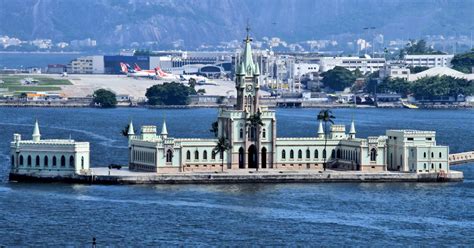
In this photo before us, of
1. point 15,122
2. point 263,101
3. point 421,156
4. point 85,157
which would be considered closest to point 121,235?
point 85,157

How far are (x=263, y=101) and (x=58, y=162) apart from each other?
3691 inches

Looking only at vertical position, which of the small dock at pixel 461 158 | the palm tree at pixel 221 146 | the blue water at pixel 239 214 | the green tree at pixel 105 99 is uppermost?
the green tree at pixel 105 99

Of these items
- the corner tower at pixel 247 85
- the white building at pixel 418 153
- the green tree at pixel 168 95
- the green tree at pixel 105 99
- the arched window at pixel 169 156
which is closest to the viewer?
the arched window at pixel 169 156

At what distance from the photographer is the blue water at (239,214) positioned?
235 ft

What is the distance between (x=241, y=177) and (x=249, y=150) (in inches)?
153

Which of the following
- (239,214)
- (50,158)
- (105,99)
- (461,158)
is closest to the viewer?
(239,214)

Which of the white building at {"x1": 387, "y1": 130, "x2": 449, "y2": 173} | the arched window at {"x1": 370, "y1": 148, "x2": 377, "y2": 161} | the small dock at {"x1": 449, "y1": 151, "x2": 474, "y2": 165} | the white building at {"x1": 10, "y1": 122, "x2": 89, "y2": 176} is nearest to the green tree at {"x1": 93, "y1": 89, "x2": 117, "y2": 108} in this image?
the small dock at {"x1": 449, "y1": 151, "x2": 474, "y2": 165}

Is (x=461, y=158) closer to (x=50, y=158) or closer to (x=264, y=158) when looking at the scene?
(x=264, y=158)

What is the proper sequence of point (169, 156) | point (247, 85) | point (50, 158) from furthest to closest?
1. point (247, 85)
2. point (169, 156)
3. point (50, 158)

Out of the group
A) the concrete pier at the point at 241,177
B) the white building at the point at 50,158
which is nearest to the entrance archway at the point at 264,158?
the concrete pier at the point at 241,177

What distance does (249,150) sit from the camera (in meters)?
92.8

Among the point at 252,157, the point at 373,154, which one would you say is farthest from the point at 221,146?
the point at 373,154

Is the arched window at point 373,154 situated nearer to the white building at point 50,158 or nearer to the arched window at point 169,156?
the arched window at point 169,156

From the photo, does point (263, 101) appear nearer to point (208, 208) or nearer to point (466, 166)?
point (466, 166)
